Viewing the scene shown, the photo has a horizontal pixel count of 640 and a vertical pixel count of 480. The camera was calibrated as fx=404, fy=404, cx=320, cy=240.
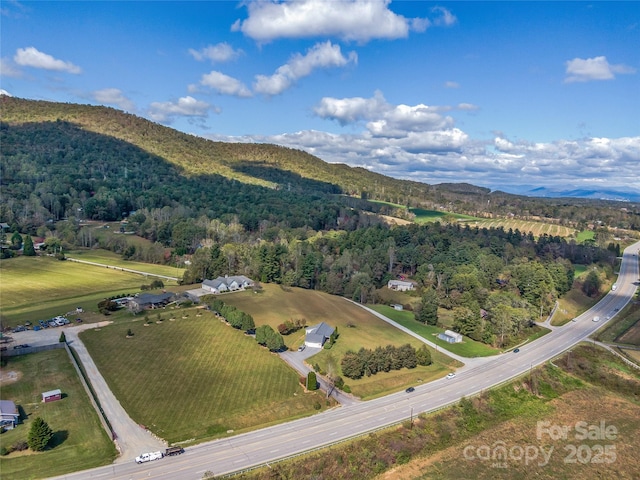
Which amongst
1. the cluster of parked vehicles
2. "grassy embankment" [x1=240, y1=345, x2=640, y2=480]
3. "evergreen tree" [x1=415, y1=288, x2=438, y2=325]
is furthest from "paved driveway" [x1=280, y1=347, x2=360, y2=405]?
"evergreen tree" [x1=415, y1=288, x2=438, y2=325]

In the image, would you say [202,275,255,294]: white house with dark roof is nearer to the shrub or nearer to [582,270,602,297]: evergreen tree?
the shrub

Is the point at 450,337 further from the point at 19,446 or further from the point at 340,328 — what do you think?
the point at 19,446

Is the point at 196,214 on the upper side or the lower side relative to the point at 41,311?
upper

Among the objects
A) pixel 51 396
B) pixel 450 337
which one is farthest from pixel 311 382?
pixel 450 337

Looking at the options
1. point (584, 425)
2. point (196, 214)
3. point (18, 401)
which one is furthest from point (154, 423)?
point (196, 214)

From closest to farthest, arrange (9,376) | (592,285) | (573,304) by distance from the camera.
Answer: (9,376) → (573,304) → (592,285)

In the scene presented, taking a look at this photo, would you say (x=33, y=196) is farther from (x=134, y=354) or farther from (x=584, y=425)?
(x=584, y=425)
